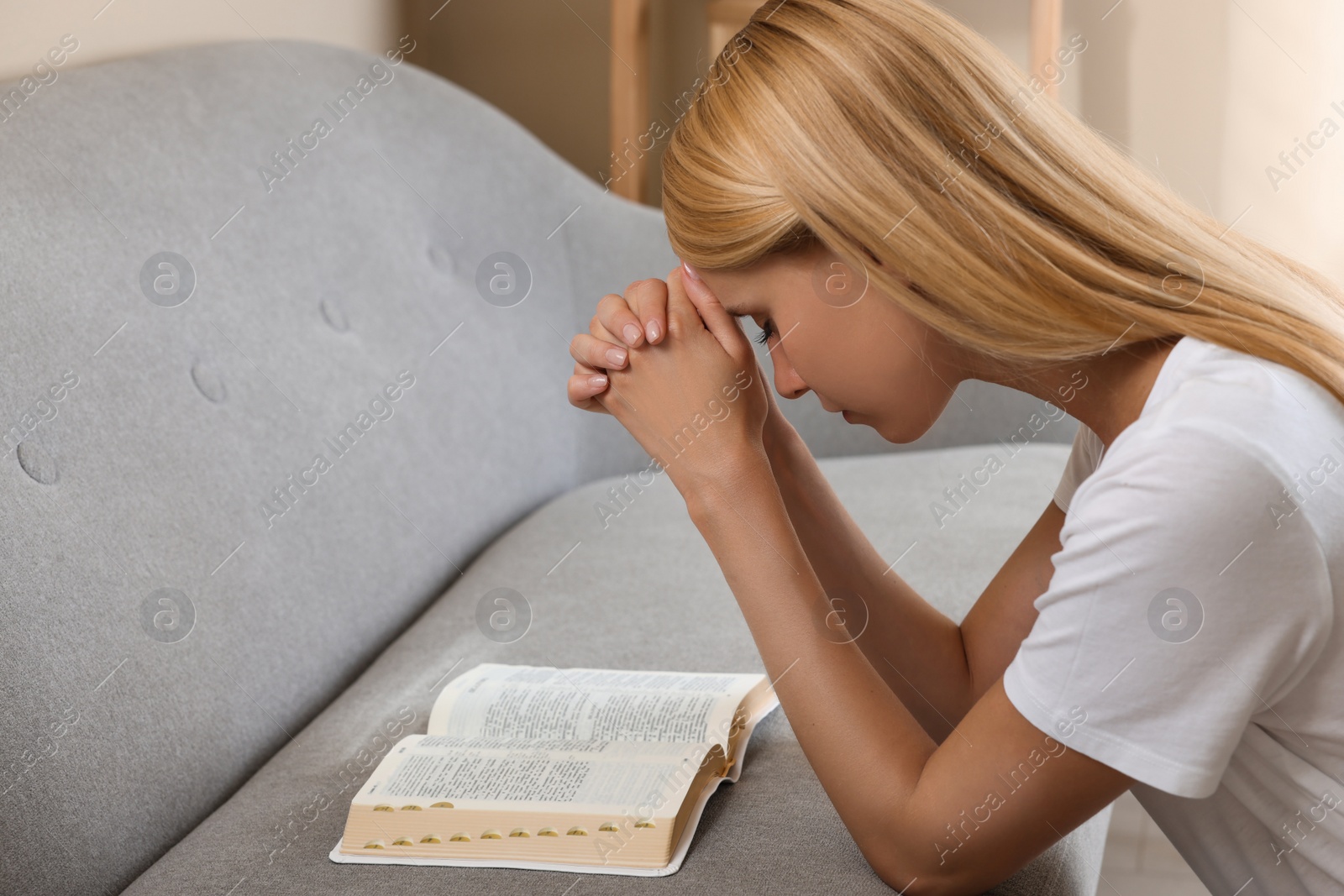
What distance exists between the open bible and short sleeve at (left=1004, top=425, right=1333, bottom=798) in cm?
31

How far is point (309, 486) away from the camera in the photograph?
1327mm

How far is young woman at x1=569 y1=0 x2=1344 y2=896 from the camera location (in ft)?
2.15

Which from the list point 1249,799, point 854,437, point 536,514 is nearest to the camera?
point 1249,799

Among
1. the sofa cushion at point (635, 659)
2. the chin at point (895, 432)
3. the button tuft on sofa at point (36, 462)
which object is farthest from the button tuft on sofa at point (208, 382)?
the chin at point (895, 432)

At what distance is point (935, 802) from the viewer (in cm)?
73

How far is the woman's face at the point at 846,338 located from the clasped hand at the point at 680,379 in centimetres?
4

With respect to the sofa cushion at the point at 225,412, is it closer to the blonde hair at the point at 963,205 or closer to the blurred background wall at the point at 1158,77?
the blonde hair at the point at 963,205

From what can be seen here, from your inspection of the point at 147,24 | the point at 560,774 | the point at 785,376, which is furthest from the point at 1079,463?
the point at 147,24

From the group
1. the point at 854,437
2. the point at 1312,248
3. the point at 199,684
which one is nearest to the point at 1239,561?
the point at 199,684

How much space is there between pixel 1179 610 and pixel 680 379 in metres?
0.40

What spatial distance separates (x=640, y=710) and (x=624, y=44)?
6.35 feet

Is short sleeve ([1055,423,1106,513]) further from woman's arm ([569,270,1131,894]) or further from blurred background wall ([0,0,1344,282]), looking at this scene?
blurred background wall ([0,0,1344,282])

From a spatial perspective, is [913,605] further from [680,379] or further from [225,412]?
[225,412]

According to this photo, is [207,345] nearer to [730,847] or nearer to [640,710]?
[640,710]
